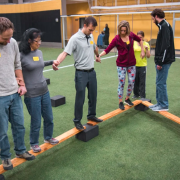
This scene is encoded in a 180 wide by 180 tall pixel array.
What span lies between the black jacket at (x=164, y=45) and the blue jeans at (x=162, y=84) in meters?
0.13

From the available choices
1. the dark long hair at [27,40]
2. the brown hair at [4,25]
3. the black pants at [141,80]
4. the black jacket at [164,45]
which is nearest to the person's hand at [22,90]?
the dark long hair at [27,40]

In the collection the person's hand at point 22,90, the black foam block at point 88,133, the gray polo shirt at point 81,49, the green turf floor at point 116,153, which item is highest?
the gray polo shirt at point 81,49

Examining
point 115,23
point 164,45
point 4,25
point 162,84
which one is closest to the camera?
point 4,25

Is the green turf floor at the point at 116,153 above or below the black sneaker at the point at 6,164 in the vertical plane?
below

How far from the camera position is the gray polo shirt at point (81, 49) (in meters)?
3.14

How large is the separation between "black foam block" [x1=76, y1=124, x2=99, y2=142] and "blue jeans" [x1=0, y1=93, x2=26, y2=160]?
3.65 feet

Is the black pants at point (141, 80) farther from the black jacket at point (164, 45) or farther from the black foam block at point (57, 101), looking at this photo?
the black foam block at point (57, 101)

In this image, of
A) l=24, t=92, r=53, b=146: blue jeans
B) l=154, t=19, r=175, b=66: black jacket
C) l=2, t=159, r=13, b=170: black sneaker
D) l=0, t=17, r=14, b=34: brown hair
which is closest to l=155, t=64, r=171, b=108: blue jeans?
l=154, t=19, r=175, b=66: black jacket

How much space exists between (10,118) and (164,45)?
260 cm

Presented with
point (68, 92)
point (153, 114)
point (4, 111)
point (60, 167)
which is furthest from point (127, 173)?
point (68, 92)

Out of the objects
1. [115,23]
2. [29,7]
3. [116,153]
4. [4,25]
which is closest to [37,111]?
[4,25]

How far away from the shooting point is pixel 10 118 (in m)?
2.46

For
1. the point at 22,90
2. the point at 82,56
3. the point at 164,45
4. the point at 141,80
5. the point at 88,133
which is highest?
the point at 164,45

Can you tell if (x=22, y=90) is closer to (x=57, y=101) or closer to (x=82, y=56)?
(x=82, y=56)
